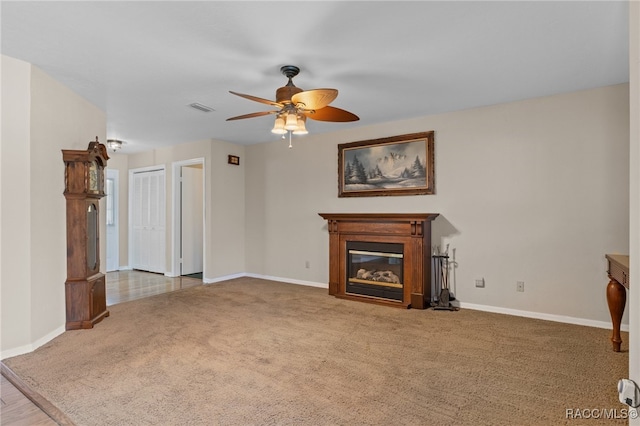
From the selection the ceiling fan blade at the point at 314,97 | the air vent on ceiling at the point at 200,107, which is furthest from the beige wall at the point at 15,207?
the ceiling fan blade at the point at 314,97

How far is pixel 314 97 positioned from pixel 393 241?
8.05 feet

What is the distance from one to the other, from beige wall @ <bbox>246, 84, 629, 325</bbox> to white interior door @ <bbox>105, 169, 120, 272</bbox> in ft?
16.1

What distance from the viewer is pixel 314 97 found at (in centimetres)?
258

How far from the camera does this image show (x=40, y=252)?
3.10 metres

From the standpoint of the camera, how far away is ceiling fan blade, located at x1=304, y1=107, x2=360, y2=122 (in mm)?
2998

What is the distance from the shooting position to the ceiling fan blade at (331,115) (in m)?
3.00

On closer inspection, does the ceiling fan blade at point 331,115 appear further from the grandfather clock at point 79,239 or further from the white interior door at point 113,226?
the white interior door at point 113,226

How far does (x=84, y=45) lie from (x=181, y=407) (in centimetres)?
268

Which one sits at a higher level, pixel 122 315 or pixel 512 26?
pixel 512 26

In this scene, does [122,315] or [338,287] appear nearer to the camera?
[122,315]

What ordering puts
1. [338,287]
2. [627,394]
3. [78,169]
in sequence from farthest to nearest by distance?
1. [338,287]
2. [78,169]
3. [627,394]

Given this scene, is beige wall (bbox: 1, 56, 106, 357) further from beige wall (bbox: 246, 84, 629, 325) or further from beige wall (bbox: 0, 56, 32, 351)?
beige wall (bbox: 246, 84, 629, 325)

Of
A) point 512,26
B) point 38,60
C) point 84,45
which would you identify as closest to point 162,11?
point 84,45

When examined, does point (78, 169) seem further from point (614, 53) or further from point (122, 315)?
point (614, 53)
